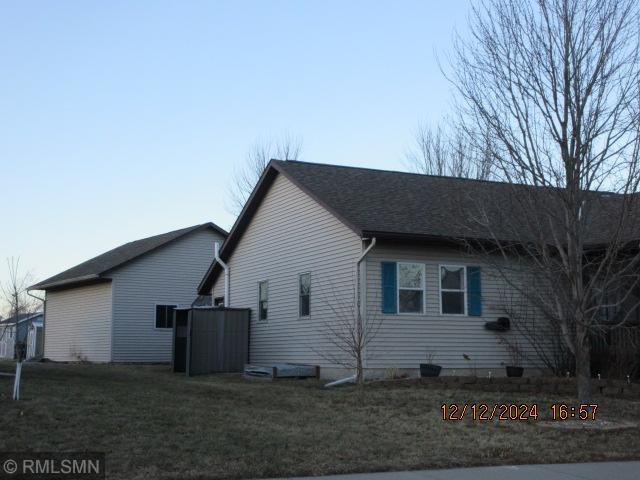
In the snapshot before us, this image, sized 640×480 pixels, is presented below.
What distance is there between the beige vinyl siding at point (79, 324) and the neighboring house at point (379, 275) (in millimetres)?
10941

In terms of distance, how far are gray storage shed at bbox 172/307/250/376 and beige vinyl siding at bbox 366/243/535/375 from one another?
220 inches

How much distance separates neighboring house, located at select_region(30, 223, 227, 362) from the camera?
29734 mm

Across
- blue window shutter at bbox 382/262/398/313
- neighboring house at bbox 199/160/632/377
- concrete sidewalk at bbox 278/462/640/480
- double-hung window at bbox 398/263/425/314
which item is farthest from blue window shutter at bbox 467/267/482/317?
concrete sidewalk at bbox 278/462/640/480

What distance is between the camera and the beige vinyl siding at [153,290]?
97.6ft

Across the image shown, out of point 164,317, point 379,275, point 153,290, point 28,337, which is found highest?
point 153,290

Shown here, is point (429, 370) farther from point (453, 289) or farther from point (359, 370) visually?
point (453, 289)

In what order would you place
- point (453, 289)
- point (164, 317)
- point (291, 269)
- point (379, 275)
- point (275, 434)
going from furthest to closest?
1. point (164, 317)
2. point (291, 269)
3. point (453, 289)
4. point (379, 275)
5. point (275, 434)

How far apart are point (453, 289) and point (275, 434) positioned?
981 centimetres

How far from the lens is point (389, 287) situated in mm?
17562

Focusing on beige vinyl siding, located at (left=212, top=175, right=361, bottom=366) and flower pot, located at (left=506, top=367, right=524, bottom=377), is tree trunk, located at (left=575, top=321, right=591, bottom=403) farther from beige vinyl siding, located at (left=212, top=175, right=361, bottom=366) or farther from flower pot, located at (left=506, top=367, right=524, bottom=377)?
beige vinyl siding, located at (left=212, top=175, right=361, bottom=366)

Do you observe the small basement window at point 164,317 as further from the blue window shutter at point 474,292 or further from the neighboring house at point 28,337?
the blue window shutter at point 474,292

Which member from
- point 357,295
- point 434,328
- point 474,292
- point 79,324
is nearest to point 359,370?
point 357,295

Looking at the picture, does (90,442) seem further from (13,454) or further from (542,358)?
(542,358)

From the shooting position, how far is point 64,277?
1335 inches
